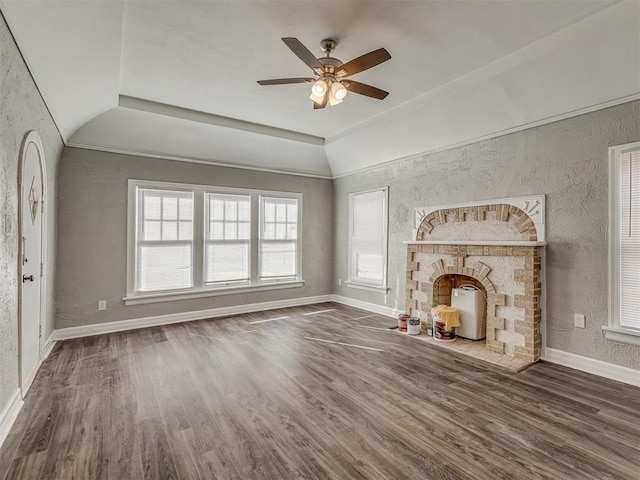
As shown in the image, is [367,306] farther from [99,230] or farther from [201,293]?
[99,230]

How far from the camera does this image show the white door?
8.57 ft

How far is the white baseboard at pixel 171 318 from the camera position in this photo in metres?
4.35

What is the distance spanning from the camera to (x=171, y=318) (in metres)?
5.07

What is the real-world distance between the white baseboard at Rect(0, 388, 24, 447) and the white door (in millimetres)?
175

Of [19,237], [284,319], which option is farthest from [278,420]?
[284,319]

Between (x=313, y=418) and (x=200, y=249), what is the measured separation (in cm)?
368

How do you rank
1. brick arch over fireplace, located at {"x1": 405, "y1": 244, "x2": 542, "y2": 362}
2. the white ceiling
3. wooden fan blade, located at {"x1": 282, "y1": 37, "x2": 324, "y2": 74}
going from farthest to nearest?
brick arch over fireplace, located at {"x1": 405, "y1": 244, "x2": 542, "y2": 362} → the white ceiling → wooden fan blade, located at {"x1": 282, "y1": 37, "x2": 324, "y2": 74}

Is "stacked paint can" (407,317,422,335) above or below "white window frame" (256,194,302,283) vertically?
below

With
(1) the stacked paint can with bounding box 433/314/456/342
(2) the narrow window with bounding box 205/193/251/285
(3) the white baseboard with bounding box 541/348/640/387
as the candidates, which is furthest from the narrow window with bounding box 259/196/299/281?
(3) the white baseboard with bounding box 541/348/640/387

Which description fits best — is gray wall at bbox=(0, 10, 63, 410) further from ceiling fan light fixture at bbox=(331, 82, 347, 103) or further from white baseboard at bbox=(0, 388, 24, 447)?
ceiling fan light fixture at bbox=(331, 82, 347, 103)

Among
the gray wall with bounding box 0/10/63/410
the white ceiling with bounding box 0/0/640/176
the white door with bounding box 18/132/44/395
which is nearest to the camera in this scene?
the gray wall with bounding box 0/10/63/410

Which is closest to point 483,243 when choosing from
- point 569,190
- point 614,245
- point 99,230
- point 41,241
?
point 569,190

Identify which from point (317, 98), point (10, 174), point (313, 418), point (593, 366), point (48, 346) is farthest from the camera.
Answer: point (48, 346)

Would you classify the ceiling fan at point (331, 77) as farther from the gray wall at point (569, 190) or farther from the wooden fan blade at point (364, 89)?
the gray wall at point (569, 190)
